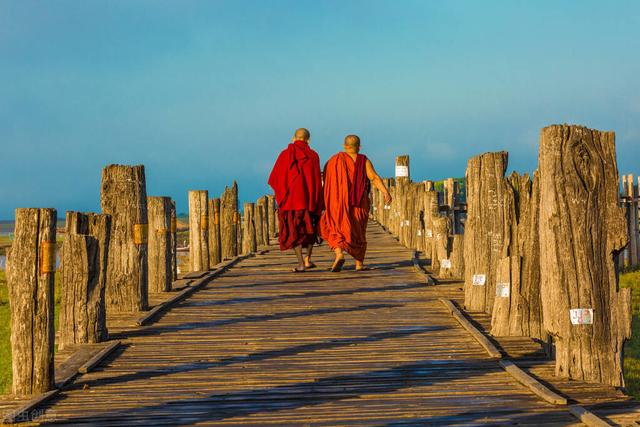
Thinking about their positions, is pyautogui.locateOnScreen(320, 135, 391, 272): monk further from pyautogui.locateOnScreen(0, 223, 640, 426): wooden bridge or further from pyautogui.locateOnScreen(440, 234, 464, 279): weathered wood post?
pyautogui.locateOnScreen(0, 223, 640, 426): wooden bridge

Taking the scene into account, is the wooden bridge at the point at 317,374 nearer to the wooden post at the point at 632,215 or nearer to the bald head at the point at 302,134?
the bald head at the point at 302,134

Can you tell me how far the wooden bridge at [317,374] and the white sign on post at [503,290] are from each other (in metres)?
0.38

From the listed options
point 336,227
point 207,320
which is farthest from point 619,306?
point 336,227

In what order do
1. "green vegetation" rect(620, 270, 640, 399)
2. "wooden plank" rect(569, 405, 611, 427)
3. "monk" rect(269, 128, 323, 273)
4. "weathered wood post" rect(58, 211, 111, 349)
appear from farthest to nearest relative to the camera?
"monk" rect(269, 128, 323, 273)
"green vegetation" rect(620, 270, 640, 399)
"weathered wood post" rect(58, 211, 111, 349)
"wooden plank" rect(569, 405, 611, 427)

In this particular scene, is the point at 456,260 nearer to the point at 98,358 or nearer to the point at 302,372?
the point at 302,372

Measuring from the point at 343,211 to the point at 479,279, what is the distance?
154 inches

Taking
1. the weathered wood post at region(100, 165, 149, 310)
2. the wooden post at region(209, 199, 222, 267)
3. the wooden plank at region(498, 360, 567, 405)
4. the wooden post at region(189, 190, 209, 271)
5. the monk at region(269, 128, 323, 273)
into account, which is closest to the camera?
the wooden plank at region(498, 360, 567, 405)

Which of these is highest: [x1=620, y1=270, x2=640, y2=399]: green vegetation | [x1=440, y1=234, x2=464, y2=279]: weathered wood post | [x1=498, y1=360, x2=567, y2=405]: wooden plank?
[x1=440, y1=234, x2=464, y2=279]: weathered wood post

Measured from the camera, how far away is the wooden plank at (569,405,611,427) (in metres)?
4.40

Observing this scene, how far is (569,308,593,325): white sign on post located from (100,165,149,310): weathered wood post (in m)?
4.30

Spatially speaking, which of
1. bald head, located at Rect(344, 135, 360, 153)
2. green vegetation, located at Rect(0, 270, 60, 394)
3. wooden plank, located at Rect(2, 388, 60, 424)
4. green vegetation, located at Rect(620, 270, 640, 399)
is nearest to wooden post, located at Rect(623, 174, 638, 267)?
green vegetation, located at Rect(620, 270, 640, 399)

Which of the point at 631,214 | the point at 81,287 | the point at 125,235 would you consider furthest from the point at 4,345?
the point at 631,214

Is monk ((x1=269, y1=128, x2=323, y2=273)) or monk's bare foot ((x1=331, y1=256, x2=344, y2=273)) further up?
monk ((x1=269, y1=128, x2=323, y2=273))

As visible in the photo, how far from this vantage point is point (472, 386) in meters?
5.32
